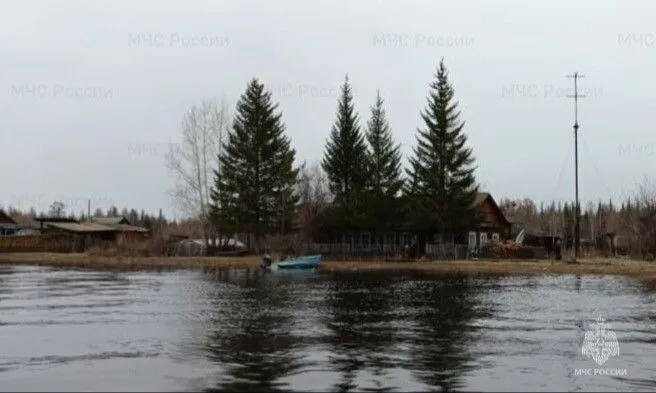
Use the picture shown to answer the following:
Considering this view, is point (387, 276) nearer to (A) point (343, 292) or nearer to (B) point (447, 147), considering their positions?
(A) point (343, 292)

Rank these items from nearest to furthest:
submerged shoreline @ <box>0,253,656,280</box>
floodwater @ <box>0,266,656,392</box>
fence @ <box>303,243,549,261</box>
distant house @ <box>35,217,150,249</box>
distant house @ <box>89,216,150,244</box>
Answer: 1. floodwater @ <box>0,266,656,392</box>
2. submerged shoreline @ <box>0,253,656,280</box>
3. fence @ <box>303,243,549,261</box>
4. distant house @ <box>89,216,150,244</box>
5. distant house @ <box>35,217,150,249</box>

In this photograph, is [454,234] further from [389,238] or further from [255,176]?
[255,176]

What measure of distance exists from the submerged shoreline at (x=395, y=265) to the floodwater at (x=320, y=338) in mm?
12684

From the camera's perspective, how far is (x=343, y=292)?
98.2 feet

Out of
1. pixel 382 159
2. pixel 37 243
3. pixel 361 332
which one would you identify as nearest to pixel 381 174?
pixel 382 159

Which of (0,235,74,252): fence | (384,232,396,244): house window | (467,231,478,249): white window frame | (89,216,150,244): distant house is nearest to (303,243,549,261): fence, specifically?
(384,232,396,244): house window

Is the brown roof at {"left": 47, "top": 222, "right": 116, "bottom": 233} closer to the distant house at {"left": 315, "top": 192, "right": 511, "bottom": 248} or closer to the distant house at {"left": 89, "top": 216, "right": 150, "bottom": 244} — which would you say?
the distant house at {"left": 89, "top": 216, "right": 150, "bottom": 244}

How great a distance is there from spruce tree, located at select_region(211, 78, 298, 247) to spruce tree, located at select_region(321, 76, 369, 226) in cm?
315

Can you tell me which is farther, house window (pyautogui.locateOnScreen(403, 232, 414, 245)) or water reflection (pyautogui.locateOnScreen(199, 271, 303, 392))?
house window (pyautogui.locateOnScreen(403, 232, 414, 245))

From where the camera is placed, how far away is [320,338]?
1723 centimetres

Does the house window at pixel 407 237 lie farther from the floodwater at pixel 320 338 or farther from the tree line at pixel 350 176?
the floodwater at pixel 320 338

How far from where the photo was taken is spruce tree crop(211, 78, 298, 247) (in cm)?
6228

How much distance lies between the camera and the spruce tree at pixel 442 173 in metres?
58.3

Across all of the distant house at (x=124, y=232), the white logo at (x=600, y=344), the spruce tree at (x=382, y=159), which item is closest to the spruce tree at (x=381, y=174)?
the spruce tree at (x=382, y=159)
